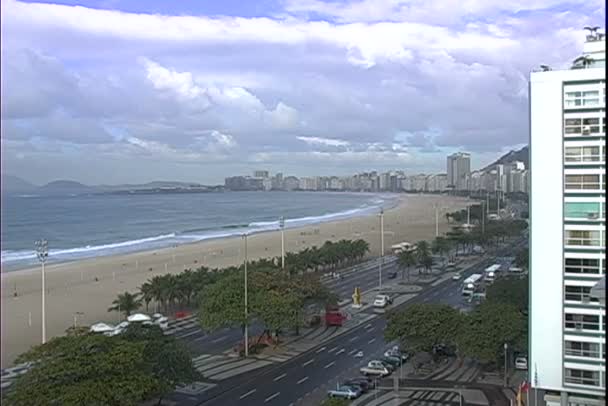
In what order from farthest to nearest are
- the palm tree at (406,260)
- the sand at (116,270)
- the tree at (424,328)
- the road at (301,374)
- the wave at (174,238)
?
the wave at (174,238) → the palm tree at (406,260) → the tree at (424,328) → the road at (301,374) → the sand at (116,270)

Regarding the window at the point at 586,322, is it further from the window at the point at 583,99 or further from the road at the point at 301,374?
the road at the point at 301,374

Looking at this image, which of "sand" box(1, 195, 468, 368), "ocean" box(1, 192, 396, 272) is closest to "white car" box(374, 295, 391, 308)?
"sand" box(1, 195, 468, 368)

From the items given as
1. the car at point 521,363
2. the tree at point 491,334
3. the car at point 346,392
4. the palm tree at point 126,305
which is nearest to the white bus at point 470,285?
the car at point 521,363

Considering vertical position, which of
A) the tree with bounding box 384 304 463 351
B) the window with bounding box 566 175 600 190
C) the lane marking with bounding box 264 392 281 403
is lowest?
the lane marking with bounding box 264 392 281 403

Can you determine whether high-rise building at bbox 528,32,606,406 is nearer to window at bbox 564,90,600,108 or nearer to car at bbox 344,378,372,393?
window at bbox 564,90,600,108

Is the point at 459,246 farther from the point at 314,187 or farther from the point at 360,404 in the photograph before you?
the point at 314,187
